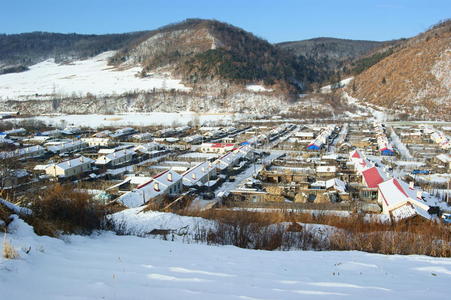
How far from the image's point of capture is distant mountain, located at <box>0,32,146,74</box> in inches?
4304

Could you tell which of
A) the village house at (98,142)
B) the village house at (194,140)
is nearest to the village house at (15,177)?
the village house at (98,142)

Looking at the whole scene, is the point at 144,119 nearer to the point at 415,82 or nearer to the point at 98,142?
the point at 98,142

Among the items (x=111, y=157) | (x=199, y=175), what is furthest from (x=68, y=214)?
(x=111, y=157)

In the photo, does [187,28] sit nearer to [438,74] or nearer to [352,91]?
[352,91]

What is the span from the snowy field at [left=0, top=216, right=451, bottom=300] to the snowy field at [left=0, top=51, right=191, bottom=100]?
184 feet

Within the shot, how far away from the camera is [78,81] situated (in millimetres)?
71625

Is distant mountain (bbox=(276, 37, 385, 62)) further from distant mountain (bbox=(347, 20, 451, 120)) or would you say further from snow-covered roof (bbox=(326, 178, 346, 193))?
snow-covered roof (bbox=(326, 178, 346, 193))

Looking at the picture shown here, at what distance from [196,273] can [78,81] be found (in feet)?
255

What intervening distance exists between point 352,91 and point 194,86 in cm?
2871

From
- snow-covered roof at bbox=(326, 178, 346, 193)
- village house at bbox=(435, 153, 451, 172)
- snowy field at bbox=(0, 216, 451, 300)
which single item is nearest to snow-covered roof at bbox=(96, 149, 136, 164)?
snow-covered roof at bbox=(326, 178, 346, 193)

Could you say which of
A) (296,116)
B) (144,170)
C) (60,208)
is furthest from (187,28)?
(60,208)

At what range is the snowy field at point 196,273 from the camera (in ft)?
6.73

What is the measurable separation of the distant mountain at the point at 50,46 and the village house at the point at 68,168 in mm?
91407

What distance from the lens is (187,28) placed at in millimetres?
90062
